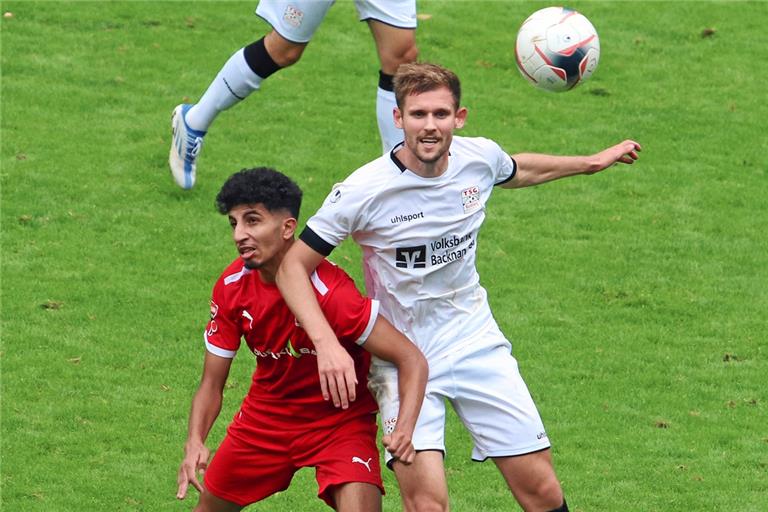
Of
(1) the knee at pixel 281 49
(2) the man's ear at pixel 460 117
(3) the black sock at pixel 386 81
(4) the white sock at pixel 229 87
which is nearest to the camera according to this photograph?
(2) the man's ear at pixel 460 117

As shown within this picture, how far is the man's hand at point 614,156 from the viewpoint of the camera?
827 centimetres

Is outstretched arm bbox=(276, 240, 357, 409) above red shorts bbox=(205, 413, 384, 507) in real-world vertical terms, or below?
above

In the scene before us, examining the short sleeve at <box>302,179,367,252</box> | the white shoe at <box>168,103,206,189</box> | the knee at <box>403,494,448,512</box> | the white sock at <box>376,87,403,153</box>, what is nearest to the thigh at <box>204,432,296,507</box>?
the knee at <box>403,494,448,512</box>

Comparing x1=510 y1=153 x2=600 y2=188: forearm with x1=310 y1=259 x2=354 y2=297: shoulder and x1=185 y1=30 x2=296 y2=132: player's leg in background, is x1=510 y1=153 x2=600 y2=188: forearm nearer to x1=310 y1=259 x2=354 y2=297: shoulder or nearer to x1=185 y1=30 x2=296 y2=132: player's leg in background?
x1=310 y1=259 x2=354 y2=297: shoulder

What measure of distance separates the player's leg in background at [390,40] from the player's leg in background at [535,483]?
270 centimetres

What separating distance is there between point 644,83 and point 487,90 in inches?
65.6

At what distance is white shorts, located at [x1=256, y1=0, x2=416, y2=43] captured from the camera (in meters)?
9.69

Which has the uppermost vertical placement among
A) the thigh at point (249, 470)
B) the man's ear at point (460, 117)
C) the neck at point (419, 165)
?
the man's ear at point (460, 117)

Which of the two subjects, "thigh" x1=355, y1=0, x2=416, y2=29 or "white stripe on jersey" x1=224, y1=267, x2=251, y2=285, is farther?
"thigh" x1=355, y1=0, x2=416, y2=29

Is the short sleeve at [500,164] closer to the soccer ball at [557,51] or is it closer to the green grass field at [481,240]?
the soccer ball at [557,51]

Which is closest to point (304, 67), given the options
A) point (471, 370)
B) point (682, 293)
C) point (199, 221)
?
point (199, 221)

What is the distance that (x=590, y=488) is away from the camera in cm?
938

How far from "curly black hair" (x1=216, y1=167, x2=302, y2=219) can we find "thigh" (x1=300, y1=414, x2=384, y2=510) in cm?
108

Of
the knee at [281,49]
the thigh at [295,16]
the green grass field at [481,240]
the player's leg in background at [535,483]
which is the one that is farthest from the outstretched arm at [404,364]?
the knee at [281,49]
